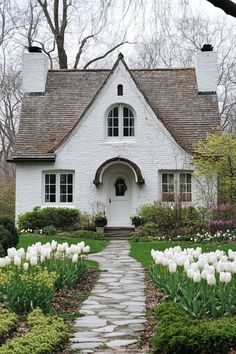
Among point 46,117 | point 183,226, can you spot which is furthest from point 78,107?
point 183,226

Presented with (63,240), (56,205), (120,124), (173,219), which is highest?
(120,124)

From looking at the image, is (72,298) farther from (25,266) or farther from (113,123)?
(113,123)

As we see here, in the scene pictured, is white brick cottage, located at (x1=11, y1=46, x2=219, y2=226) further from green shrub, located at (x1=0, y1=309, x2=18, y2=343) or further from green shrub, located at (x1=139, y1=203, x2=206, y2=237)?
green shrub, located at (x1=0, y1=309, x2=18, y2=343)

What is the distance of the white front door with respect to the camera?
2659cm

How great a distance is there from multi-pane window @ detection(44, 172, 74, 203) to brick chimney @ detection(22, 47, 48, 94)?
4.60 m

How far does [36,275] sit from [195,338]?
12.6 ft

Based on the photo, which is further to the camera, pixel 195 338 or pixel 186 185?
pixel 186 185

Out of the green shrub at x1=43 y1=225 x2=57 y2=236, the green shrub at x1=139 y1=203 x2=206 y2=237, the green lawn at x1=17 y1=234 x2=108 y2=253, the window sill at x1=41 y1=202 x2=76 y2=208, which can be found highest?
the window sill at x1=41 y1=202 x2=76 y2=208

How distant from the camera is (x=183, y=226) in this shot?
23.8m

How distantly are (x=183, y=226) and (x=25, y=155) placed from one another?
24.9 ft

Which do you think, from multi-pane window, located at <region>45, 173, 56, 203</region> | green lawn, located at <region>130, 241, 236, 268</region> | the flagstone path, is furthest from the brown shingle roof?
the flagstone path

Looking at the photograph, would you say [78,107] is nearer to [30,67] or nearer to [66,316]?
[30,67]

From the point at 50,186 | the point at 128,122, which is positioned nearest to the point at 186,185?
the point at 128,122

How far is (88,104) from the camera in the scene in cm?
2680
